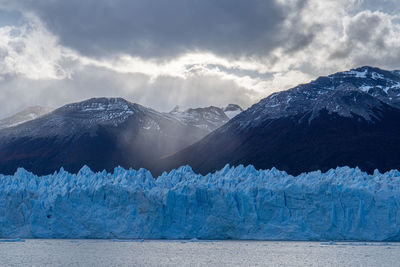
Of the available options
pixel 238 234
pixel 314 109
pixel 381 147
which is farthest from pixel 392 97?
pixel 238 234

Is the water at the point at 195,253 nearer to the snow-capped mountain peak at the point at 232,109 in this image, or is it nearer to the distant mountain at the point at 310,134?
the distant mountain at the point at 310,134

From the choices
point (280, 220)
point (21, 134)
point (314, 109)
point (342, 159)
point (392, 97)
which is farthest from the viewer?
point (21, 134)

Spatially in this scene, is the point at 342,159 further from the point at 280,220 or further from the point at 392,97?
the point at 392,97

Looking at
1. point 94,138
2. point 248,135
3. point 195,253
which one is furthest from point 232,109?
point 195,253

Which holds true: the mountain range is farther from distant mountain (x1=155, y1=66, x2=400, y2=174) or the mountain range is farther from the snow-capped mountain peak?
the snow-capped mountain peak

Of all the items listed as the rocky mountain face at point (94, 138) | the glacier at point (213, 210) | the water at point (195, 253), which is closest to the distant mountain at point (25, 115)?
the rocky mountain face at point (94, 138)

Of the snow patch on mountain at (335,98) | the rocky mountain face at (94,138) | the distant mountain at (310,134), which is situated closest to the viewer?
the distant mountain at (310,134)
